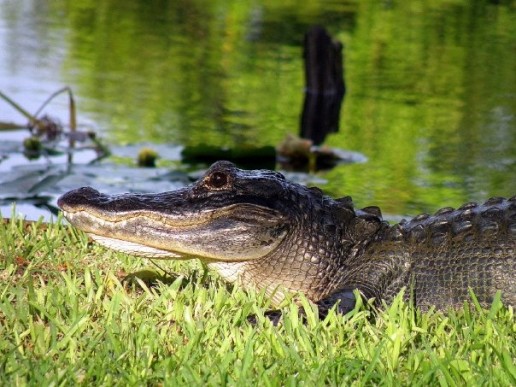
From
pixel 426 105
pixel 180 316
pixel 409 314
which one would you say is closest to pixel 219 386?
pixel 180 316

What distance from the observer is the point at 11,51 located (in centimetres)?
1484

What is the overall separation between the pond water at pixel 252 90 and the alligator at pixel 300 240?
10.2 feet

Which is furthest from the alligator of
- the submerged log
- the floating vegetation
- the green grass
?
the submerged log

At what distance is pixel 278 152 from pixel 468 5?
602 inches

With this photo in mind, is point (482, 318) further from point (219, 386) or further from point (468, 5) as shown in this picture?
point (468, 5)

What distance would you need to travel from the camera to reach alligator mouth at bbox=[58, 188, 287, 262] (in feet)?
13.7

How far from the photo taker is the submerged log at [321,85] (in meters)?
11.5

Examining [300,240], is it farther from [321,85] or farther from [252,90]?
[252,90]

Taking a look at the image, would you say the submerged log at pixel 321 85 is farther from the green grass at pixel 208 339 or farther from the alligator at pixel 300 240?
the green grass at pixel 208 339

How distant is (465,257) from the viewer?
438 centimetres

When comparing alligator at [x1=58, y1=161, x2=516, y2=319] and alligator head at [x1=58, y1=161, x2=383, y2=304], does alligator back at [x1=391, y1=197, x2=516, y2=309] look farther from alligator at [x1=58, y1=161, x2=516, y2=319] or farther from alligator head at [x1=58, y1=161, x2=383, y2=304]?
alligator head at [x1=58, y1=161, x2=383, y2=304]

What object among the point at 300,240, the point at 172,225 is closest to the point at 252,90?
the point at 300,240

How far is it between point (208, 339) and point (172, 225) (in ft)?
2.32

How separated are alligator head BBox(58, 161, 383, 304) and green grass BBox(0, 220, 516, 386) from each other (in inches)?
5.6
